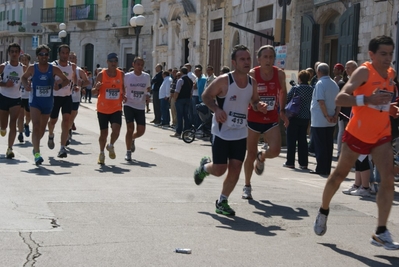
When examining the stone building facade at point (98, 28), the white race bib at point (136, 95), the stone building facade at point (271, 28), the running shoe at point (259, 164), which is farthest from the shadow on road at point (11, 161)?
the stone building facade at point (98, 28)

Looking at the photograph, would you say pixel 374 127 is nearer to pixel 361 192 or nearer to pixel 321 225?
pixel 321 225

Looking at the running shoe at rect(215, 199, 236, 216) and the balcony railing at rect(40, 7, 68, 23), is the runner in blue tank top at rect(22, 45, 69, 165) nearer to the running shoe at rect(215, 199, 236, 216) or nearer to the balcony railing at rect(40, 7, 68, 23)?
the running shoe at rect(215, 199, 236, 216)

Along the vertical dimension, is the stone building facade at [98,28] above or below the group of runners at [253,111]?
above

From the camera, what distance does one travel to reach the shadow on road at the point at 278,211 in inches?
345

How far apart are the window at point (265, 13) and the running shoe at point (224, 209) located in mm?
20895

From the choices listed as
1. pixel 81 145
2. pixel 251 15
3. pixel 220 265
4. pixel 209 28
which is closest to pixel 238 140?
pixel 220 265

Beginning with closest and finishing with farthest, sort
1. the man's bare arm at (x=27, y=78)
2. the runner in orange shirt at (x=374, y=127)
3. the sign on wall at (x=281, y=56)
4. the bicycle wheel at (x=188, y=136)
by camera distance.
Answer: the runner in orange shirt at (x=374, y=127)
the man's bare arm at (x=27, y=78)
the sign on wall at (x=281, y=56)
the bicycle wheel at (x=188, y=136)

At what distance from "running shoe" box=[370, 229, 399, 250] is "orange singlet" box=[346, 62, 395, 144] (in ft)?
2.66

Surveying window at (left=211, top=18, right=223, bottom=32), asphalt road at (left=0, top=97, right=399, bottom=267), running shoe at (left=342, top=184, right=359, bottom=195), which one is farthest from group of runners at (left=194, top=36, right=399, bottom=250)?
window at (left=211, top=18, right=223, bottom=32)

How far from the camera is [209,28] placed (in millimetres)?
36156

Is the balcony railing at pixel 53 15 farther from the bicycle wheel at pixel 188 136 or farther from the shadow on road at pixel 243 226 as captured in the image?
the shadow on road at pixel 243 226

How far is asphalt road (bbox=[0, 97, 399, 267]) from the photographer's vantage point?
6570 millimetres

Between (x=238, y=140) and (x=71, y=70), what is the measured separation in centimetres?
664

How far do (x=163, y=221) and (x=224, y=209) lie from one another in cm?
81
